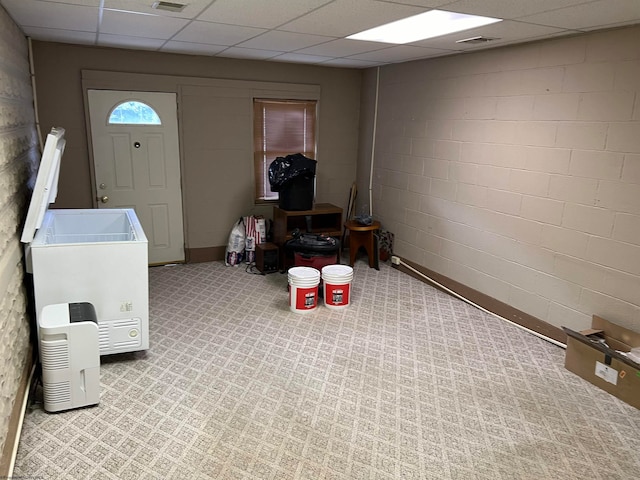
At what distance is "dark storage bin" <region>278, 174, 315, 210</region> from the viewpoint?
17.0ft

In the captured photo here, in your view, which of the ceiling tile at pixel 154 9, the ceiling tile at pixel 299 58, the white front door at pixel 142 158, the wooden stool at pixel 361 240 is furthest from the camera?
the wooden stool at pixel 361 240

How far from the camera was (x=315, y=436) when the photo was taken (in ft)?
8.32

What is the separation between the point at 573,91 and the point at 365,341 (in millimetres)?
2411

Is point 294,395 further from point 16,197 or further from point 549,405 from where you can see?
point 16,197

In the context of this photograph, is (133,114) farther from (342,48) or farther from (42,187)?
(42,187)

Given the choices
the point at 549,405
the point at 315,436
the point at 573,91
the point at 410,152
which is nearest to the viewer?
the point at 315,436

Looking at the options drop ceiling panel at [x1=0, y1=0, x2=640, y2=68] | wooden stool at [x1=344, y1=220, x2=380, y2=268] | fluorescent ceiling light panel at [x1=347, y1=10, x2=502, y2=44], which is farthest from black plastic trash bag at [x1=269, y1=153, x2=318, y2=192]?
fluorescent ceiling light panel at [x1=347, y1=10, x2=502, y2=44]

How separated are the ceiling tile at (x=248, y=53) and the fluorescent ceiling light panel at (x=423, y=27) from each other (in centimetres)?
125

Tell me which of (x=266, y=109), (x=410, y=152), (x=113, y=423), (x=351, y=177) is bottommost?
(x=113, y=423)

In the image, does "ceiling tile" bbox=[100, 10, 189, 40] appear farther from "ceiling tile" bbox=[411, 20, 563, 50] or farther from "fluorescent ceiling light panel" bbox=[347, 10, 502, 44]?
"ceiling tile" bbox=[411, 20, 563, 50]

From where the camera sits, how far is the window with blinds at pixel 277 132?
5.59m

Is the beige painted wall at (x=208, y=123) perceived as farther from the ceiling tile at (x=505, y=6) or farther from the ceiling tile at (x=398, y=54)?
the ceiling tile at (x=505, y=6)

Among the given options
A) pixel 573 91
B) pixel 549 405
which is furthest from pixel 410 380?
pixel 573 91

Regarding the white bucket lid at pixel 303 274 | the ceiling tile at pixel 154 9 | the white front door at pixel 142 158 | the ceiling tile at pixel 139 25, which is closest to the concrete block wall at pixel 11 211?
the ceiling tile at pixel 139 25
